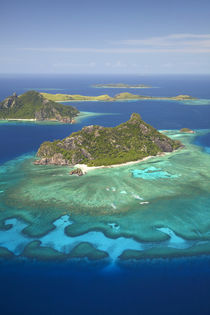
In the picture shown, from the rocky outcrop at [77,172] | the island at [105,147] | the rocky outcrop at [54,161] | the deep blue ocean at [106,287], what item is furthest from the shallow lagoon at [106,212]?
the island at [105,147]

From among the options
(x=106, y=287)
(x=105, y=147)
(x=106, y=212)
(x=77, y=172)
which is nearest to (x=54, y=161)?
(x=77, y=172)

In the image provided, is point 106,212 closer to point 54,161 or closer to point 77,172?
point 77,172

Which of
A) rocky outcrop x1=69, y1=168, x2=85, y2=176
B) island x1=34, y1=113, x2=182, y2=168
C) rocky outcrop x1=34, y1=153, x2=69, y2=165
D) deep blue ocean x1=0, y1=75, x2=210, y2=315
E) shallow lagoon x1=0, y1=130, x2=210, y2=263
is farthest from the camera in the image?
island x1=34, y1=113, x2=182, y2=168

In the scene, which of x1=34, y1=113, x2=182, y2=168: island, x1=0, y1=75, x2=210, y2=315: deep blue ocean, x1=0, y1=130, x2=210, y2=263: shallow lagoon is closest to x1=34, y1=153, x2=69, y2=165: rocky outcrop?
x1=34, y1=113, x2=182, y2=168: island

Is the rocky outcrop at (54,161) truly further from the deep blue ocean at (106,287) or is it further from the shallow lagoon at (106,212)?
the deep blue ocean at (106,287)

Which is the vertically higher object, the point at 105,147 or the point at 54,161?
the point at 105,147

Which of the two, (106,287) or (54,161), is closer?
(106,287)

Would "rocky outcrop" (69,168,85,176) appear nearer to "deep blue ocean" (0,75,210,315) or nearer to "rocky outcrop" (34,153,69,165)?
"rocky outcrop" (34,153,69,165)
